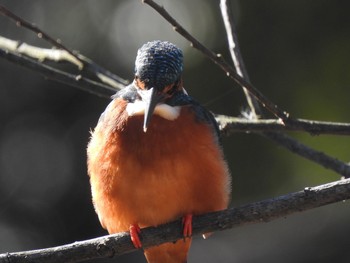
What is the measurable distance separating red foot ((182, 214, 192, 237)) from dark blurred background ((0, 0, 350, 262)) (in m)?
4.28

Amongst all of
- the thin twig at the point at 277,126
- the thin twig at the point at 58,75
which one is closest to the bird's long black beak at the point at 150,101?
the thin twig at the point at 277,126

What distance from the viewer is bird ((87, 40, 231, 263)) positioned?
15.5 ft

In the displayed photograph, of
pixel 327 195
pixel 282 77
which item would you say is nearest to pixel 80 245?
pixel 327 195

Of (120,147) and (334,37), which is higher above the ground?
(334,37)

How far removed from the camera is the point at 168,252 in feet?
17.3

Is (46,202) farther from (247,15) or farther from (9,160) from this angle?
(247,15)

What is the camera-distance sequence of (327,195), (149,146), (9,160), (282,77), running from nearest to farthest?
(327,195), (149,146), (282,77), (9,160)

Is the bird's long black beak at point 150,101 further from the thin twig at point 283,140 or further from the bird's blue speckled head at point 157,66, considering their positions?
the thin twig at point 283,140

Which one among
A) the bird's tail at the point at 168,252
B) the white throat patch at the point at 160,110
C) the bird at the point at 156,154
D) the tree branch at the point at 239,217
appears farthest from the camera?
the bird's tail at the point at 168,252

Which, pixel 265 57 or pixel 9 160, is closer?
pixel 265 57

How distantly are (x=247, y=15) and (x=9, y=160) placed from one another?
3325mm

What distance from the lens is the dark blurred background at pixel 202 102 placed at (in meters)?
9.37

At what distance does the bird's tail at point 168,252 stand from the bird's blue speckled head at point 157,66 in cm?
107

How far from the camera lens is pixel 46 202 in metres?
10.0
